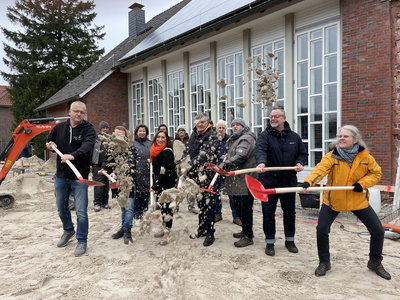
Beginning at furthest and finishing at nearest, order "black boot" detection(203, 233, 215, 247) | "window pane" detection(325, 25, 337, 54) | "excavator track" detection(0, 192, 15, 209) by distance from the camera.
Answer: "window pane" detection(325, 25, 337, 54)
"excavator track" detection(0, 192, 15, 209)
"black boot" detection(203, 233, 215, 247)

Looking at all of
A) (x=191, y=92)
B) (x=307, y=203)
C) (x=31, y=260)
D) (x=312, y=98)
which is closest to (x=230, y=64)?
(x=191, y=92)

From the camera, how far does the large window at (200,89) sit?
38.2ft

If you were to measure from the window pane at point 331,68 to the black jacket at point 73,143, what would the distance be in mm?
6006

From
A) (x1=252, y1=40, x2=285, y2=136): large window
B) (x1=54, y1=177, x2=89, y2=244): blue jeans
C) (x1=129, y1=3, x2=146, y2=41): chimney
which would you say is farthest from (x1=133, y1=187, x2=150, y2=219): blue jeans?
(x1=129, y1=3, x2=146, y2=41): chimney

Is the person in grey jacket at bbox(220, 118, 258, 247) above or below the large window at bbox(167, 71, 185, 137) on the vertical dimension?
below

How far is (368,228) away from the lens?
3.50 metres

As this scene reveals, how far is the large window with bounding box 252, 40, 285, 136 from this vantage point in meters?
8.93

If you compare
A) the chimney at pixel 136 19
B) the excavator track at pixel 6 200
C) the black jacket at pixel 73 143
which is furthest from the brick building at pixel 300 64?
the chimney at pixel 136 19

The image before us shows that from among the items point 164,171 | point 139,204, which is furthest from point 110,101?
point 164,171

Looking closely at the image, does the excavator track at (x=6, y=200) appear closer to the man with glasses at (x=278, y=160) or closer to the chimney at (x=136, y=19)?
the man with glasses at (x=278, y=160)

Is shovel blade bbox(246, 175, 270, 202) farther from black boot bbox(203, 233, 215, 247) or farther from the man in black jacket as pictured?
black boot bbox(203, 233, 215, 247)

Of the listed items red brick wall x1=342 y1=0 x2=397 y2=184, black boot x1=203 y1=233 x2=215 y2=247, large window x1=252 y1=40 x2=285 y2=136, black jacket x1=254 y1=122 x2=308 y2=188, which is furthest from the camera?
large window x1=252 y1=40 x2=285 y2=136

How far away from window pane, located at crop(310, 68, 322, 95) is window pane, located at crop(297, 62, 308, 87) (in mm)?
209

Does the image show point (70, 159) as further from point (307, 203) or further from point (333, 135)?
point (333, 135)
